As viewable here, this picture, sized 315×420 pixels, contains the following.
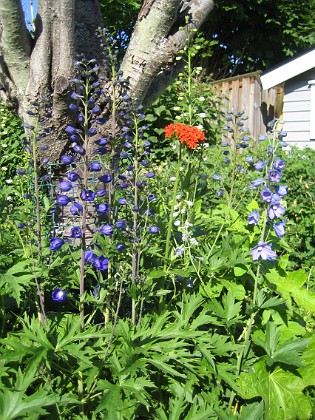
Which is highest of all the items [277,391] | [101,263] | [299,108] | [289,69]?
[289,69]

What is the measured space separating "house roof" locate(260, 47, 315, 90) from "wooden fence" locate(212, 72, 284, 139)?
23.4 inches

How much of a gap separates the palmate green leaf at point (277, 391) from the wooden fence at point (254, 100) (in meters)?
8.17

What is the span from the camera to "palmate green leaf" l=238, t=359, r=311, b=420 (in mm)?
2514

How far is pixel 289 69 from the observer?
30.5 ft

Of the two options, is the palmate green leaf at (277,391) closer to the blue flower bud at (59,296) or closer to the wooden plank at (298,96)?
the blue flower bud at (59,296)

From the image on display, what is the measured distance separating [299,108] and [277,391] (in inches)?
319

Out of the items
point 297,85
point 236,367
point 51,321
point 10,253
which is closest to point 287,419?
point 236,367

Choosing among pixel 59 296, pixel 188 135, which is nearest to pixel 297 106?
pixel 188 135

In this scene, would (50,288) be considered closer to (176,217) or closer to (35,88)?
(176,217)

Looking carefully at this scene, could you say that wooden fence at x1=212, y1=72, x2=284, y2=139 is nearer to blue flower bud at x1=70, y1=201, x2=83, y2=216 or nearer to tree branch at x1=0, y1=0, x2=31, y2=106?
tree branch at x1=0, y1=0, x2=31, y2=106

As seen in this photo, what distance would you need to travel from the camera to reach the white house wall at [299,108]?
960cm

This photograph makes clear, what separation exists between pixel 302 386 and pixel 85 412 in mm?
1119

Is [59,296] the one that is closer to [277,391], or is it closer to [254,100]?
[277,391]

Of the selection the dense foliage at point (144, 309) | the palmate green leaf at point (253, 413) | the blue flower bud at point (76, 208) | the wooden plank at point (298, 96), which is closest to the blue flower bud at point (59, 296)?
the dense foliage at point (144, 309)
